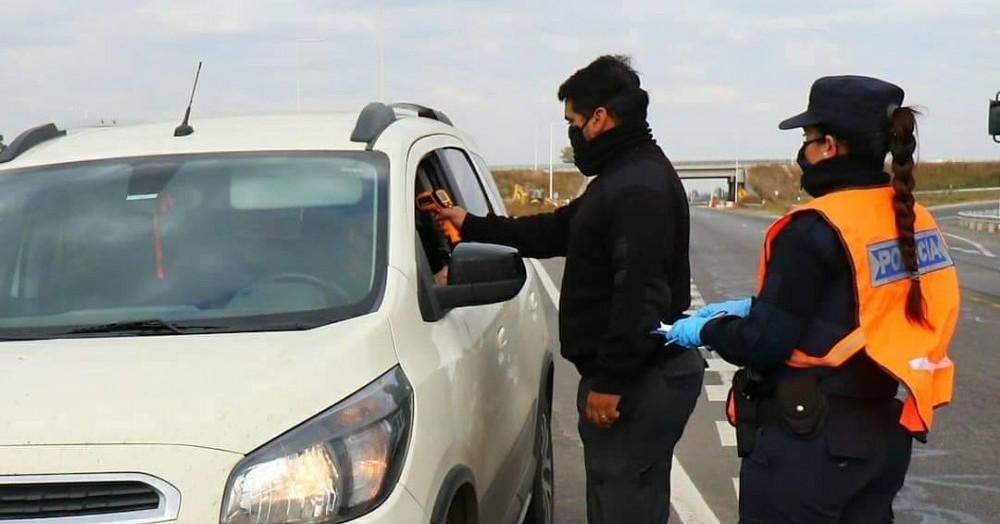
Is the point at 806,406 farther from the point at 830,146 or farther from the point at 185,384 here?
the point at 185,384

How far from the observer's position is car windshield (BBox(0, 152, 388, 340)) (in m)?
3.56

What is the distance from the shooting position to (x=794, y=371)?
3.34m

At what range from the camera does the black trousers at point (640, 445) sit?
4129 millimetres

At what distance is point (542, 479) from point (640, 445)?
149cm

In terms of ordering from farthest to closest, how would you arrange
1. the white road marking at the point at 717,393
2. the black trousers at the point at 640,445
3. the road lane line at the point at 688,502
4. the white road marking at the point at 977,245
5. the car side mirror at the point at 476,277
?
the white road marking at the point at 977,245 → the white road marking at the point at 717,393 → the road lane line at the point at 688,502 → the black trousers at the point at 640,445 → the car side mirror at the point at 476,277

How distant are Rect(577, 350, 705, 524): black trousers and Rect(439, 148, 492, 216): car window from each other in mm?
1267

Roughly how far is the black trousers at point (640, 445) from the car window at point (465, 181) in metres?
1.27

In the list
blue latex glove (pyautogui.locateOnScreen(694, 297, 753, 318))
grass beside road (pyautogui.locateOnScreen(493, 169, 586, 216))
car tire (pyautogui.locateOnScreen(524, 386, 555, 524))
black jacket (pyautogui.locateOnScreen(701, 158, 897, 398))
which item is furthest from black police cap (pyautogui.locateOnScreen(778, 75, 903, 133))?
grass beside road (pyautogui.locateOnScreen(493, 169, 586, 216))

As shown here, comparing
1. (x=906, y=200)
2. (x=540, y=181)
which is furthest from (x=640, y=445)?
(x=540, y=181)

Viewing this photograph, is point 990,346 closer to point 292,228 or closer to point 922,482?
point 922,482

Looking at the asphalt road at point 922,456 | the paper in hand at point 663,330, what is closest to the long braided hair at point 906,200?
→ the paper in hand at point 663,330

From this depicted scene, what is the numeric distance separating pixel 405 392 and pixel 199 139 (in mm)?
1640

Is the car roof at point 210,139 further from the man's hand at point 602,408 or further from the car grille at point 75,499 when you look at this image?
the car grille at point 75,499

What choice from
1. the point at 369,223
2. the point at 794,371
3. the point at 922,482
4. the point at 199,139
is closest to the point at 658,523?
the point at 794,371
